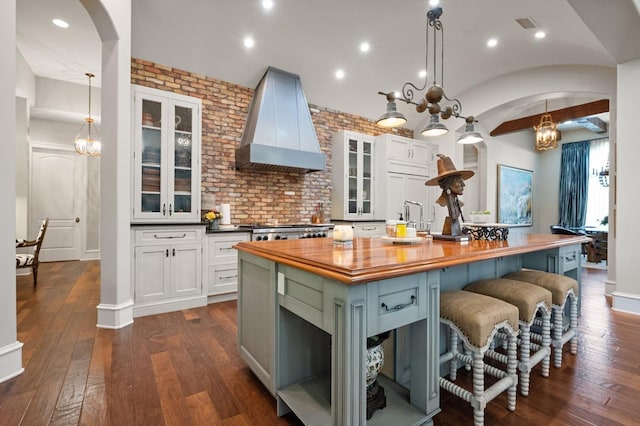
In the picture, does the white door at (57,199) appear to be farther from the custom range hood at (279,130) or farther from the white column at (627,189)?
the white column at (627,189)

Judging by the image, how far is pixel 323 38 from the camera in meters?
3.97

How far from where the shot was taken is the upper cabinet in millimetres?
3275

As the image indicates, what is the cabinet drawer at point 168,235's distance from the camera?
3191 millimetres

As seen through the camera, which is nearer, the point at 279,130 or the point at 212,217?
the point at 212,217

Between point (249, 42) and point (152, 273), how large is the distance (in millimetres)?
3031

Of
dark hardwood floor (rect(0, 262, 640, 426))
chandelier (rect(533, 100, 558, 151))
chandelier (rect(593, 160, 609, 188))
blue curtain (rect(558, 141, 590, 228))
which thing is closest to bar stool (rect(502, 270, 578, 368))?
dark hardwood floor (rect(0, 262, 640, 426))

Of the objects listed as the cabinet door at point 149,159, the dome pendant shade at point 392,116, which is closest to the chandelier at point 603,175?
the dome pendant shade at point 392,116

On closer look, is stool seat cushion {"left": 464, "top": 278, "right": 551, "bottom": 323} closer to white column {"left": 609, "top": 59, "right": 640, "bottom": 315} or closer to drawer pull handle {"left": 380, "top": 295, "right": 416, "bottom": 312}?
drawer pull handle {"left": 380, "top": 295, "right": 416, "bottom": 312}

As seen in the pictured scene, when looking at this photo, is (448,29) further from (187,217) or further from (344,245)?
(187,217)

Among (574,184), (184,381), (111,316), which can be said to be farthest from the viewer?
(574,184)

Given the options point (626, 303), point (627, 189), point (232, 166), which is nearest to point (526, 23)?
point (627, 189)

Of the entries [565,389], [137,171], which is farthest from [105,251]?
[565,389]

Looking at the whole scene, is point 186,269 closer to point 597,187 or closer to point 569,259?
point 569,259

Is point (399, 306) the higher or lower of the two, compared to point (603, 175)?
lower
